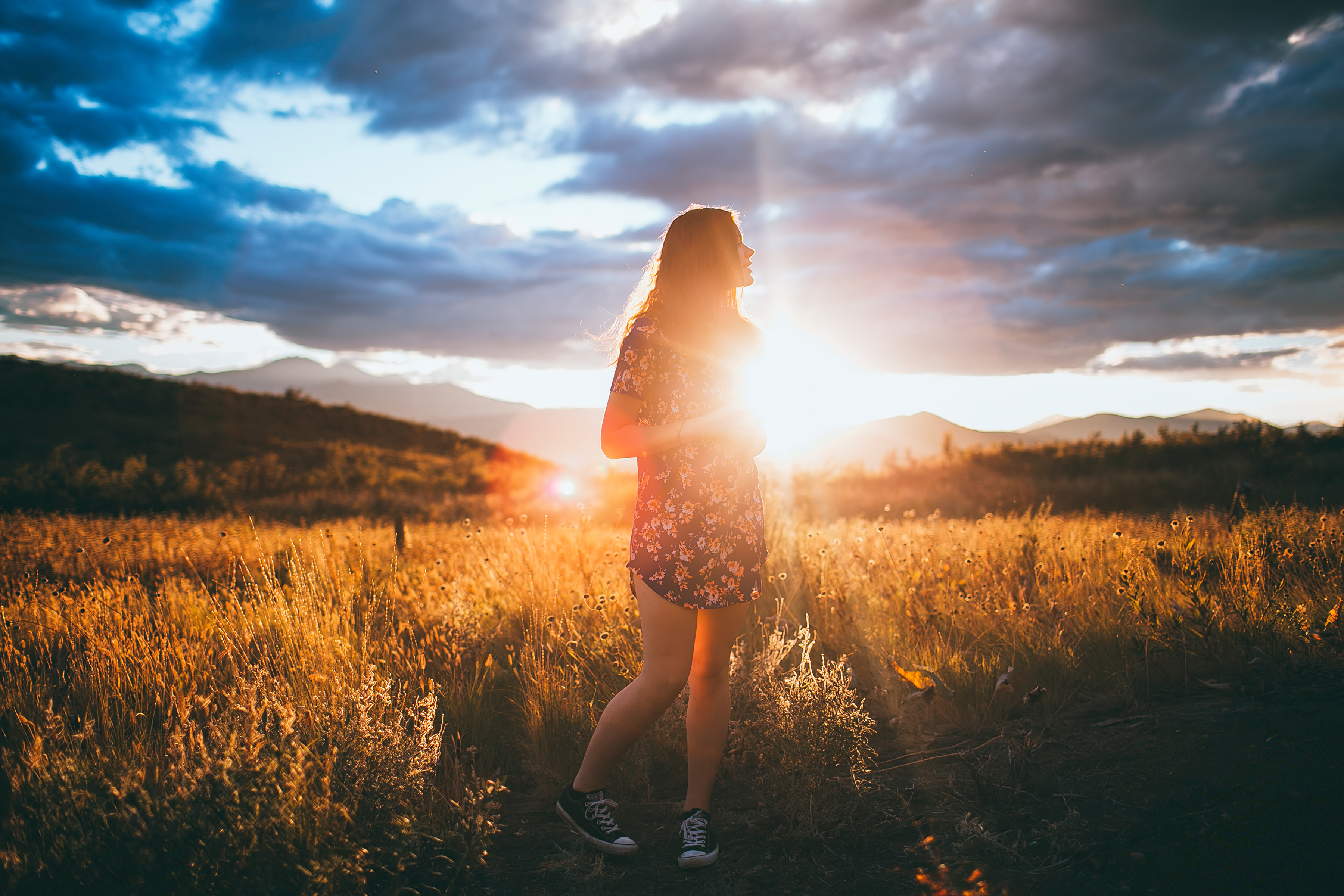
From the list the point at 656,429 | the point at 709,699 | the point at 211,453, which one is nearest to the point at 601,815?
the point at 709,699

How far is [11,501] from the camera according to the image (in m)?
17.1

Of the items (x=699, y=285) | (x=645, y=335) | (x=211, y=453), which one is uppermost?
(x=699, y=285)

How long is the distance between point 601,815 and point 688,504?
129 cm

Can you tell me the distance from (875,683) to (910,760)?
2.58ft

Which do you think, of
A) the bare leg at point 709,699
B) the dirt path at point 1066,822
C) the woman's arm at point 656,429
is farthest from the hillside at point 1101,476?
the woman's arm at point 656,429

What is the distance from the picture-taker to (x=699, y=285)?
2553 millimetres

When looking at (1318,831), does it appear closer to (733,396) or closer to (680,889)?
(680,889)

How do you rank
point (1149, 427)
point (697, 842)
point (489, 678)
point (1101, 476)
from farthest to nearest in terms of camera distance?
point (1149, 427) < point (1101, 476) < point (489, 678) < point (697, 842)

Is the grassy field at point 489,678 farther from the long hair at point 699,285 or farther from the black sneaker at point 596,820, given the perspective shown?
the long hair at point 699,285

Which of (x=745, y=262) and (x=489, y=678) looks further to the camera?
(x=489, y=678)

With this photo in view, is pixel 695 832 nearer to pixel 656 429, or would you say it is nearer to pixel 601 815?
pixel 601 815

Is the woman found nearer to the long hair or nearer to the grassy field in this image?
the long hair

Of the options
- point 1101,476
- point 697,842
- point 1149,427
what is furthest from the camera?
point 1149,427

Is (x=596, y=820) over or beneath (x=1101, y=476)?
beneath
